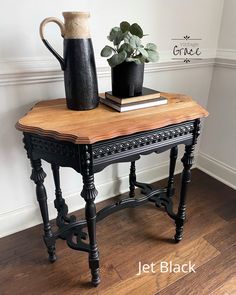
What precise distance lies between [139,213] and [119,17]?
1.17 meters

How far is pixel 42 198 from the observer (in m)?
1.17

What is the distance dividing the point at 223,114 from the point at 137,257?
119cm

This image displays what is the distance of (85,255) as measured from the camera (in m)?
1.35

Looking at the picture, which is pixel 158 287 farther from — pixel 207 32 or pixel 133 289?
pixel 207 32

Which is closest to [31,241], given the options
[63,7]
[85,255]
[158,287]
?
[85,255]

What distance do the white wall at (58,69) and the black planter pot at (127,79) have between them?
329mm

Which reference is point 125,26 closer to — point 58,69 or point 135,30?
point 135,30

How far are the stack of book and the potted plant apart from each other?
0.09 ft

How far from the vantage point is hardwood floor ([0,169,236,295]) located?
1180 millimetres

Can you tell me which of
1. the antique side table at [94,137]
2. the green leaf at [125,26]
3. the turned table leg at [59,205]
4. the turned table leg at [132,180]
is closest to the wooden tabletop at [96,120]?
the antique side table at [94,137]

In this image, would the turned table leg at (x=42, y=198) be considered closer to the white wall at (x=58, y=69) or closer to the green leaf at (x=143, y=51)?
the white wall at (x=58, y=69)

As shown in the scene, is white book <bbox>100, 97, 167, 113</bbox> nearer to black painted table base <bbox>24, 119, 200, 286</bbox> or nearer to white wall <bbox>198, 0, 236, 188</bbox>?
black painted table base <bbox>24, 119, 200, 286</bbox>

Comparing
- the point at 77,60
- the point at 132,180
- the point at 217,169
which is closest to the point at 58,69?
the point at 77,60

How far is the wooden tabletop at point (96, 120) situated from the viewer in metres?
0.88
